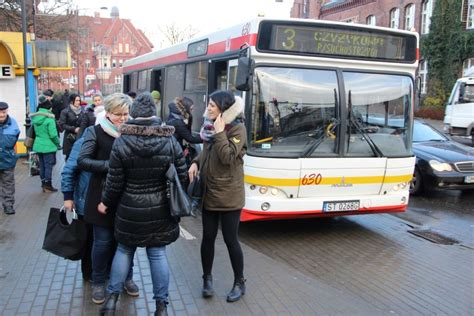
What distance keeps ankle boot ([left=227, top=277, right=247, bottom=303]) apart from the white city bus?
181 centimetres

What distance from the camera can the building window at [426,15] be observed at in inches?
1422

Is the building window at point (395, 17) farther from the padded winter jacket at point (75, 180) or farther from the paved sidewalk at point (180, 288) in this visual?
the padded winter jacket at point (75, 180)

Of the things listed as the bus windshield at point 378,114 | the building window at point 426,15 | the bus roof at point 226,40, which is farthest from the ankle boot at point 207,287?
the building window at point 426,15

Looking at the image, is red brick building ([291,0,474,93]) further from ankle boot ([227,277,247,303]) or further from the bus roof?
ankle boot ([227,277,247,303])

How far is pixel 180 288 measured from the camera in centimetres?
475

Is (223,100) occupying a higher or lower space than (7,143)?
higher

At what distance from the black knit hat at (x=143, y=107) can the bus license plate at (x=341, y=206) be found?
3.35m

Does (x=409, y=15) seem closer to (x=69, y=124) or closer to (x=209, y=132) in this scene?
(x=69, y=124)

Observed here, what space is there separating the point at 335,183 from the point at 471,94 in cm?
1618

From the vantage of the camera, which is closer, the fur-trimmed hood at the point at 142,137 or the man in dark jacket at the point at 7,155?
the fur-trimmed hood at the point at 142,137

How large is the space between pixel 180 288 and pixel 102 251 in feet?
2.96

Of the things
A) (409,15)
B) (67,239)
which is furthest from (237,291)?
(409,15)

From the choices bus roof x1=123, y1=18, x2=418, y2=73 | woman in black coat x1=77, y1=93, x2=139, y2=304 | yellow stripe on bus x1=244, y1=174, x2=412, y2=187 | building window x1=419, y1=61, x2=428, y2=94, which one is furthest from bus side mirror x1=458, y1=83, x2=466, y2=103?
woman in black coat x1=77, y1=93, x2=139, y2=304

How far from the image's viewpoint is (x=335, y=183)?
21.4 feet
